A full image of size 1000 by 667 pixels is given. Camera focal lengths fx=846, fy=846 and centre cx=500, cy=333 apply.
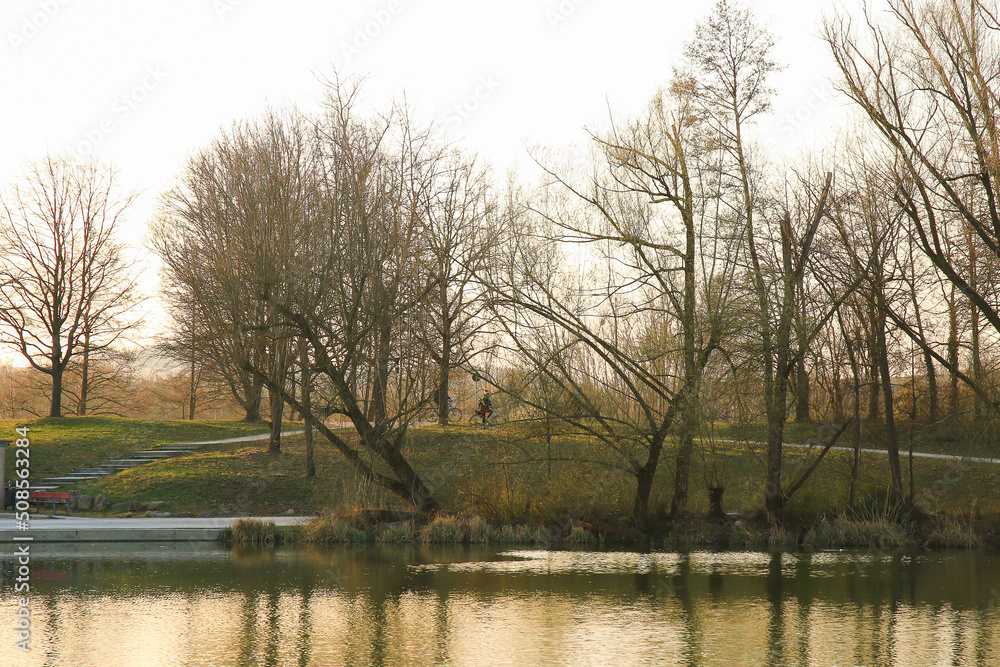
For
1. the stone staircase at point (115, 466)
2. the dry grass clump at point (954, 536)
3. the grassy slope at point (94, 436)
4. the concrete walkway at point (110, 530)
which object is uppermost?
the grassy slope at point (94, 436)

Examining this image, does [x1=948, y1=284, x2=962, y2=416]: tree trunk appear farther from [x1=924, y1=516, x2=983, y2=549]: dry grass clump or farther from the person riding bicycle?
the person riding bicycle

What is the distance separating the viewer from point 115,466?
25625 mm

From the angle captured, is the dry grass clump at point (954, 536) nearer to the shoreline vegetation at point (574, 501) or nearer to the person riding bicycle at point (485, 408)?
the shoreline vegetation at point (574, 501)

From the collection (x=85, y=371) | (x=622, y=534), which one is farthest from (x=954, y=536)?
(x=85, y=371)

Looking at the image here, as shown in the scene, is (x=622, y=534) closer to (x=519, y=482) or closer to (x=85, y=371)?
(x=519, y=482)

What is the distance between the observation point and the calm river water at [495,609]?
836cm

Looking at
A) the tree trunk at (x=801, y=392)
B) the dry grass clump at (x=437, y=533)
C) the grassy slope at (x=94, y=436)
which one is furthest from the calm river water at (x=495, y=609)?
the grassy slope at (x=94, y=436)

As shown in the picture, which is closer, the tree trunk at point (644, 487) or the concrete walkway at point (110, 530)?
the concrete walkway at point (110, 530)

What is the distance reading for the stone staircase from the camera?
23719 mm

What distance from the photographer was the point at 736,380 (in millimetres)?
18281

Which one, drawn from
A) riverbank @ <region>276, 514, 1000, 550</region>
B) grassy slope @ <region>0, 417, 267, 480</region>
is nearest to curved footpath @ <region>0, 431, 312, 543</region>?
riverbank @ <region>276, 514, 1000, 550</region>

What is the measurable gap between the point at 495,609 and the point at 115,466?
18987 millimetres

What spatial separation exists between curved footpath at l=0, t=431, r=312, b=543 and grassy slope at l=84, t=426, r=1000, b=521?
102 inches

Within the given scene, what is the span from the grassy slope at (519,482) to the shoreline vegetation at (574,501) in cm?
3
